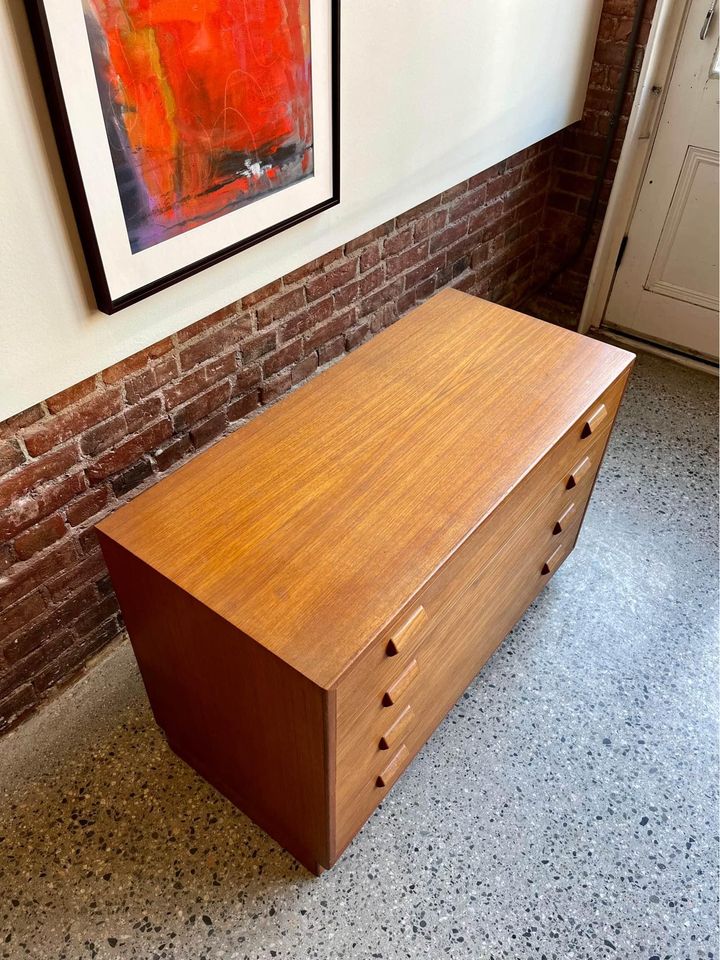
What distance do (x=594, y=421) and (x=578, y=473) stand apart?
0.14m

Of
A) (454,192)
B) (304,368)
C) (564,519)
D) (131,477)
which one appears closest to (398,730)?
(564,519)

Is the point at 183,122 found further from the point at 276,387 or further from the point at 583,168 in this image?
the point at 583,168

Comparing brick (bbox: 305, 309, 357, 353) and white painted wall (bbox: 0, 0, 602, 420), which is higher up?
white painted wall (bbox: 0, 0, 602, 420)

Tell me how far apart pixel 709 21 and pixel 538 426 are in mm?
1693

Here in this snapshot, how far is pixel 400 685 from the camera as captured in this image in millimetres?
1282

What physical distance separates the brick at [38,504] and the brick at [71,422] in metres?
0.09

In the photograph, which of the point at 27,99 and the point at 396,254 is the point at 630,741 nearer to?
the point at 396,254

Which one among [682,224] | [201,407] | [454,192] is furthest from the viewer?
[682,224]

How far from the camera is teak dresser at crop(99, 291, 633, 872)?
116 cm

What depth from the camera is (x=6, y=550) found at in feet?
4.80

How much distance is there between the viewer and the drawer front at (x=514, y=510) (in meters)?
1.21

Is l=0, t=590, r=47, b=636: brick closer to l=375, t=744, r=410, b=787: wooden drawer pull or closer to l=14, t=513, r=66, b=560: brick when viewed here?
l=14, t=513, r=66, b=560: brick

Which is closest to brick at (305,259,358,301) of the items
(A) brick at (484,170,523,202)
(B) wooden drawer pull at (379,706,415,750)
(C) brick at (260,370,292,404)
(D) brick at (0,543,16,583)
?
(C) brick at (260,370,292,404)

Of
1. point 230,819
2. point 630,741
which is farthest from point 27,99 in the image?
point 630,741
